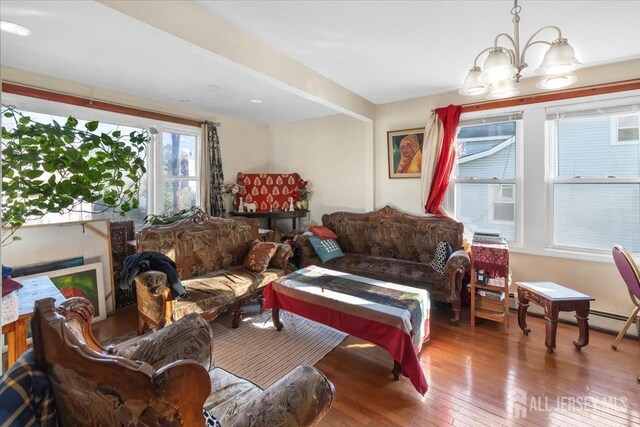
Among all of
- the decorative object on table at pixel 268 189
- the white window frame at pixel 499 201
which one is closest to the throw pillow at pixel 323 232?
the decorative object on table at pixel 268 189

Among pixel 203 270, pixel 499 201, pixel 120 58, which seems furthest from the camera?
pixel 499 201

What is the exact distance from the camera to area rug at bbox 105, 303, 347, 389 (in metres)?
2.14

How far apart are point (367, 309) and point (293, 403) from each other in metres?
1.19

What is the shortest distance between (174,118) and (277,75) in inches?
77.1

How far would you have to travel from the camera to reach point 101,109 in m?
3.14

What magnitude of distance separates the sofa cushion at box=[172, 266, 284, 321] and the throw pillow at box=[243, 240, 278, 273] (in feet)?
0.20

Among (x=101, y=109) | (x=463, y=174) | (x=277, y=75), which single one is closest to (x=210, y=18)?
(x=277, y=75)

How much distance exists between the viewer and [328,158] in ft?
14.9

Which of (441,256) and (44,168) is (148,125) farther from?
(441,256)

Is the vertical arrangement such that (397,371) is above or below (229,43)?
below

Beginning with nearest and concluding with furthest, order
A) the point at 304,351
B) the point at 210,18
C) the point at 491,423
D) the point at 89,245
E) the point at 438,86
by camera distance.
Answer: the point at 491,423 < the point at 210,18 < the point at 304,351 < the point at 89,245 < the point at 438,86

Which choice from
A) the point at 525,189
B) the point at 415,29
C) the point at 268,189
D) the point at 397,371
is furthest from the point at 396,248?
the point at 415,29

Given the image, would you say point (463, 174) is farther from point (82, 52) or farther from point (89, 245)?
point (89, 245)

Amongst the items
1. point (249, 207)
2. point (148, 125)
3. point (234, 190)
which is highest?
point (148, 125)
